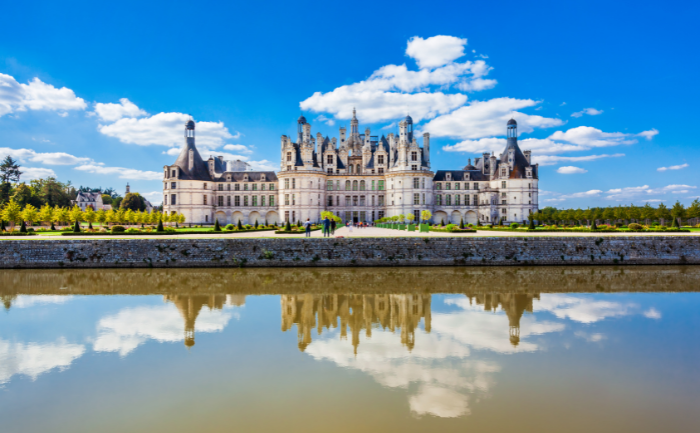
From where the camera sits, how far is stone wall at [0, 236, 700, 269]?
80.5ft

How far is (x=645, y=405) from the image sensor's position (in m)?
7.56

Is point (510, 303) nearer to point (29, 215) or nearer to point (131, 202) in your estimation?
point (29, 215)

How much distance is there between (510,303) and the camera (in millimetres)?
15703

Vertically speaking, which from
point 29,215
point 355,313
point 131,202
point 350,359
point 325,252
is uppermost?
point 131,202

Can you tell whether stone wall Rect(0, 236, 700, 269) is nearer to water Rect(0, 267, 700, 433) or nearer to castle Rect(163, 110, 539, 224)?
water Rect(0, 267, 700, 433)

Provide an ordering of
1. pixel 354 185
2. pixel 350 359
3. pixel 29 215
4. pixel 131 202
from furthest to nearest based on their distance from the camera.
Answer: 1. pixel 131 202
2. pixel 354 185
3. pixel 29 215
4. pixel 350 359

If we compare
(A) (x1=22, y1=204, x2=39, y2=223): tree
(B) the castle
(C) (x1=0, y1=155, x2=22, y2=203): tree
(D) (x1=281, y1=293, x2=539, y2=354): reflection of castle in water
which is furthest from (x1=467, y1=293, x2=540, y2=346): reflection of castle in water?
(C) (x1=0, y1=155, x2=22, y2=203): tree

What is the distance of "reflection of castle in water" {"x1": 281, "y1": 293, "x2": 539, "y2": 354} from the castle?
4111 cm

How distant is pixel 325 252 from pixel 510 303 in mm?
11942

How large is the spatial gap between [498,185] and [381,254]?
40190 mm

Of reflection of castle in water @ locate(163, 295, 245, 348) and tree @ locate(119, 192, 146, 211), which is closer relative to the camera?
reflection of castle in water @ locate(163, 295, 245, 348)

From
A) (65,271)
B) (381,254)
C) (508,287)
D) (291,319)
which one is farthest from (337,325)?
(65,271)

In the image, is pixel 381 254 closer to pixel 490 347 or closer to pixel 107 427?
pixel 490 347

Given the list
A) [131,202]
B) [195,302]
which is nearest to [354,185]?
[195,302]
